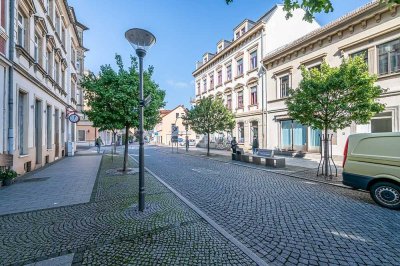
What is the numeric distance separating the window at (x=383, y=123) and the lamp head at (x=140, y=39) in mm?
14009

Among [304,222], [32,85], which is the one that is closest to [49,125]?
[32,85]

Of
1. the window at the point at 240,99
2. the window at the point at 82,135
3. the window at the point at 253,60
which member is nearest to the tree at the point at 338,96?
the window at the point at 253,60

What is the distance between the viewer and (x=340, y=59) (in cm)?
1466

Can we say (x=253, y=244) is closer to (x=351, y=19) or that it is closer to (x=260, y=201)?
(x=260, y=201)

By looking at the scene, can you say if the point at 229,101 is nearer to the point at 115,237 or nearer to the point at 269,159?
the point at 269,159

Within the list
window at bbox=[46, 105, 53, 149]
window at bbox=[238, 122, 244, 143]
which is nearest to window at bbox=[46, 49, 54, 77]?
window at bbox=[46, 105, 53, 149]

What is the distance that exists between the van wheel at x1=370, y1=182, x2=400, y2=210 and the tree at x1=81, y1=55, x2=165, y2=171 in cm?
859

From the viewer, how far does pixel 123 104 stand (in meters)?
9.48

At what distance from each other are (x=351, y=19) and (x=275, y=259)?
54.8ft

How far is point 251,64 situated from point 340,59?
31.5 ft

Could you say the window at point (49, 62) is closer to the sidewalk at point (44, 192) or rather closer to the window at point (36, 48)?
the window at point (36, 48)

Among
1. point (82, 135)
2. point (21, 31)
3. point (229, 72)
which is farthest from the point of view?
point (82, 135)

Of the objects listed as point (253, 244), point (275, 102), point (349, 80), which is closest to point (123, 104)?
point (253, 244)

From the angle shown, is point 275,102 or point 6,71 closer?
point 6,71
